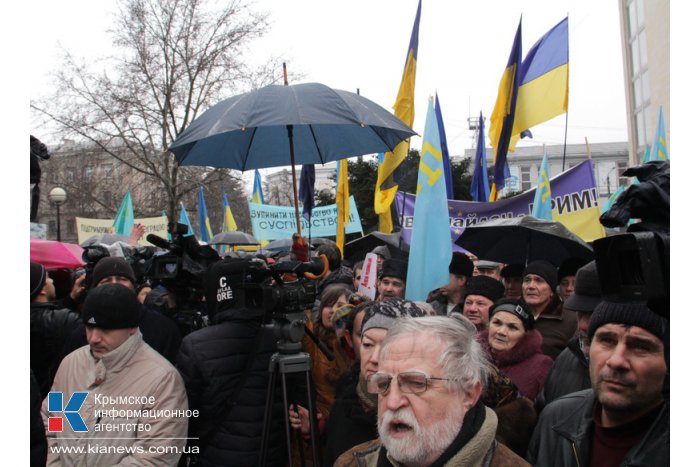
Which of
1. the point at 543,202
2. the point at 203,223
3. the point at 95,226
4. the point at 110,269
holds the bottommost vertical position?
the point at 110,269

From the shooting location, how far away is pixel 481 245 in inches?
230

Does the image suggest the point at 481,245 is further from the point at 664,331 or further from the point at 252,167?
the point at 664,331

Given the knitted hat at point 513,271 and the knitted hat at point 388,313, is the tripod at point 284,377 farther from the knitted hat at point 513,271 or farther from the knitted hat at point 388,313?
the knitted hat at point 513,271

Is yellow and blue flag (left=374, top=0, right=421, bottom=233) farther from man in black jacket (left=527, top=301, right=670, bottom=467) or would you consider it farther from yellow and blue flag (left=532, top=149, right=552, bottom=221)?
man in black jacket (left=527, top=301, right=670, bottom=467)

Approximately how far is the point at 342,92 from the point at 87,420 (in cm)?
243

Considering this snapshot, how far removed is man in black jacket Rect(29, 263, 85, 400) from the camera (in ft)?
11.4

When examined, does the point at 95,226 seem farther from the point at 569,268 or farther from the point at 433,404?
the point at 433,404

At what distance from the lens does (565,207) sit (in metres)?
6.64

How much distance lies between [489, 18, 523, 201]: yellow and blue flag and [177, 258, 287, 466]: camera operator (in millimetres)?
4561

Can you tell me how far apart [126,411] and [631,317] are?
216 cm

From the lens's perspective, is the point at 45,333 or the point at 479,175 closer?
the point at 45,333

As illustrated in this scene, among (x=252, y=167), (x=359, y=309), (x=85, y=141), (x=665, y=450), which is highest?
(x=85, y=141)

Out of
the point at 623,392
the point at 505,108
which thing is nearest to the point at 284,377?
the point at 623,392

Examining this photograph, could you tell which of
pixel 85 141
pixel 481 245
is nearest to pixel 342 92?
pixel 481 245
